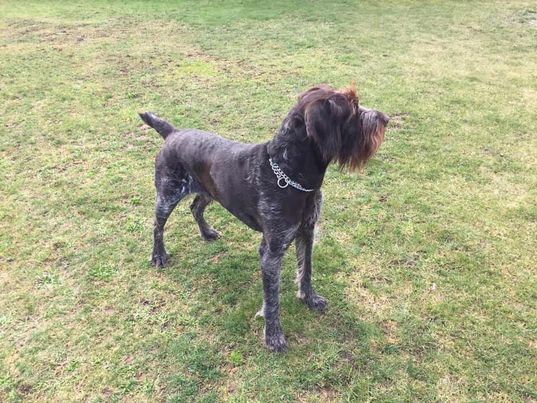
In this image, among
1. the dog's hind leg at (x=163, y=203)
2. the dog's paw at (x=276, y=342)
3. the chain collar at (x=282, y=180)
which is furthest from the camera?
the dog's hind leg at (x=163, y=203)

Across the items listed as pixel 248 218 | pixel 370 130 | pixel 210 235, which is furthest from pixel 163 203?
pixel 370 130

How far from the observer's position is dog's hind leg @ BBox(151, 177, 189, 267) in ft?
15.9

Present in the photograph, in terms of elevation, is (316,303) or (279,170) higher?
(279,170)

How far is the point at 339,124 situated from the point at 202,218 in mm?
2546

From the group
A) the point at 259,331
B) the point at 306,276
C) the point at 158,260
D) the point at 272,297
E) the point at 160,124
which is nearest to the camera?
the point at 272,297

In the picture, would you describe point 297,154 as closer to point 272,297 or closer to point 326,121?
point 326,121

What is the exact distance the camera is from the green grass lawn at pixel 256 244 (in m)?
4.02

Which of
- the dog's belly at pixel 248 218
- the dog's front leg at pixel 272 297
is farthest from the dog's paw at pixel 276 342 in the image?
the dog's belly at pixel 248 218

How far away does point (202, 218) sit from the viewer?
552 cm

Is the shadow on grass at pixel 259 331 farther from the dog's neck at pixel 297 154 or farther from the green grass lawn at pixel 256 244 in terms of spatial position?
the dog's neck at pixel 297 154

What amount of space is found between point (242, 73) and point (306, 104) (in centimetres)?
739

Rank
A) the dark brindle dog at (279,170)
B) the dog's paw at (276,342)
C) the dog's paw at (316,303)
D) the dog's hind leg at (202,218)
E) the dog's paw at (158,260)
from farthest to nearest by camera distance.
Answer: the dog's hind leg at (202,218) < the dog's paw at (158,260) < the dog's paw at (316,303) < the dog's paw at (276,342) < the dark brindle dog at (279,170)

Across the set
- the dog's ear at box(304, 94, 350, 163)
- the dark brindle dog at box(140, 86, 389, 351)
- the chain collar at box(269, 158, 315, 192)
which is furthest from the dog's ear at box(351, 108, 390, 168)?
the chain collar at box(269, 158, 315, 192)

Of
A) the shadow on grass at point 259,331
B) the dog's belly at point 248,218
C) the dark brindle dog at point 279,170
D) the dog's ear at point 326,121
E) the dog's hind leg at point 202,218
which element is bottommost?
the shadow on grass at point 259,331
